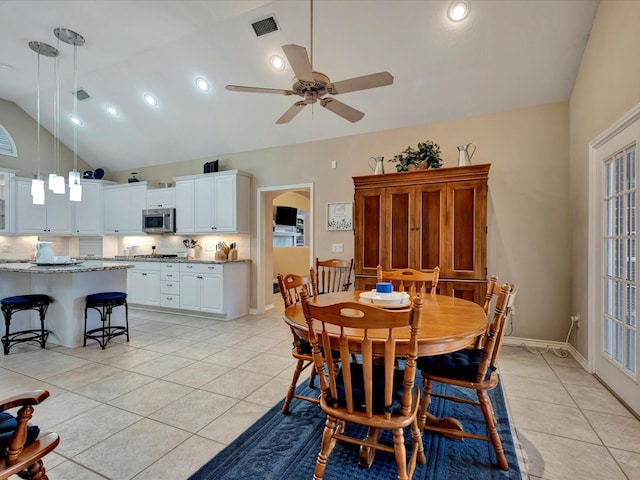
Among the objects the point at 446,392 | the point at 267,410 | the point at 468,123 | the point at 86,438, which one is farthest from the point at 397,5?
the point at 86,438

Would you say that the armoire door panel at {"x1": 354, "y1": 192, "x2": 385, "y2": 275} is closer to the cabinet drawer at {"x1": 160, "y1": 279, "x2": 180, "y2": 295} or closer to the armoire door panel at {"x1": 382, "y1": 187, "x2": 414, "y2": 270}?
the armoire door panel at {"x1": 382, "y1": 187, "x2": 414, "y2": 270}

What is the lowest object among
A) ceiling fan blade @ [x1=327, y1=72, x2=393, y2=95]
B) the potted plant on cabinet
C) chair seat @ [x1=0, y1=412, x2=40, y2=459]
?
chair seat @ [x1=0, y1=412, x2=40, y2=459]

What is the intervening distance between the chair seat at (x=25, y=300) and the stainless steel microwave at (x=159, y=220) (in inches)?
86.0

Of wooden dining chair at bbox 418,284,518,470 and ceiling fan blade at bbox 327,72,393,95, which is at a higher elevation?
ceiling fan blade at bbox 327,72,393,95

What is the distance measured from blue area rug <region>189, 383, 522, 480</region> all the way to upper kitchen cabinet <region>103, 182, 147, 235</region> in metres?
5.32

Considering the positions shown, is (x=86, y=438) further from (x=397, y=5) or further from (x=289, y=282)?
(x=397, y=5)

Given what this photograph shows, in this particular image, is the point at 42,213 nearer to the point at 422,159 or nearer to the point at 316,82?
the point at 316,82

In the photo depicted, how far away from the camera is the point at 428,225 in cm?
351

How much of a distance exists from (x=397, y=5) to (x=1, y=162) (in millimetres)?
7245

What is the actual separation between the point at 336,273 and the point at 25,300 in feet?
12.2

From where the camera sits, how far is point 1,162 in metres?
5.85

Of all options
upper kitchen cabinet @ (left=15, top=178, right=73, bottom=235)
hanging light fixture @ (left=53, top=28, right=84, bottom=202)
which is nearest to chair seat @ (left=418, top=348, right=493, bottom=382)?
hanging light fixture @ (left=53, top=28, right=84, bottom=202)

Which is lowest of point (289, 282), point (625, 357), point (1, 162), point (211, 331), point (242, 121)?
point (211, 331)

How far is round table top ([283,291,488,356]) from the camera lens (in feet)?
4.79
